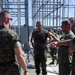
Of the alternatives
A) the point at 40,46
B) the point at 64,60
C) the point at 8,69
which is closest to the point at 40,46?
the point at 40,46

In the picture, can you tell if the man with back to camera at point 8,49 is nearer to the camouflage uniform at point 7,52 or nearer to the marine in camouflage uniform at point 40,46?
the camouflage uniform at point 7,52

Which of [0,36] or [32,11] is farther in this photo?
[32,11]

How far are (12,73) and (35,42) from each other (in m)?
3.72

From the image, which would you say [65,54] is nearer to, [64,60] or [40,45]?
[64,60]

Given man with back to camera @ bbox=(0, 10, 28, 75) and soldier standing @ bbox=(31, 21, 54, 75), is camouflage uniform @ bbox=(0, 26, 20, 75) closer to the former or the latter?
man with back to camera @ bbox=(0, 10, 28, 75)

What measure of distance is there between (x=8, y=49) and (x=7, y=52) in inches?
2.0

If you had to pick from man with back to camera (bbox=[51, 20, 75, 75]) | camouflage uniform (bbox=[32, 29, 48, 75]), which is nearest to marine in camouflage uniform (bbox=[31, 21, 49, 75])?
camouflage uniform (bbox=[32, 29, 48, 75])

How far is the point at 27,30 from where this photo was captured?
36.2ft

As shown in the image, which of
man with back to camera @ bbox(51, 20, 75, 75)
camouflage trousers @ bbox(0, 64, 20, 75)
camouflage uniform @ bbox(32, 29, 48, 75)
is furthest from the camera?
camouflage uniform @ bbox(32, 29, 48, 75)

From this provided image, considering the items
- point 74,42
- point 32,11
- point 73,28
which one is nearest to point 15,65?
point 74,42

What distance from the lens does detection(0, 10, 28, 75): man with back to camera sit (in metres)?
3.95

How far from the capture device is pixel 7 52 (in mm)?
4070

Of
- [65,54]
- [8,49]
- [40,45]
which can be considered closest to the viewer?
[8,49]

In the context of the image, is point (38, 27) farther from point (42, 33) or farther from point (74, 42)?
point (74, 42)
